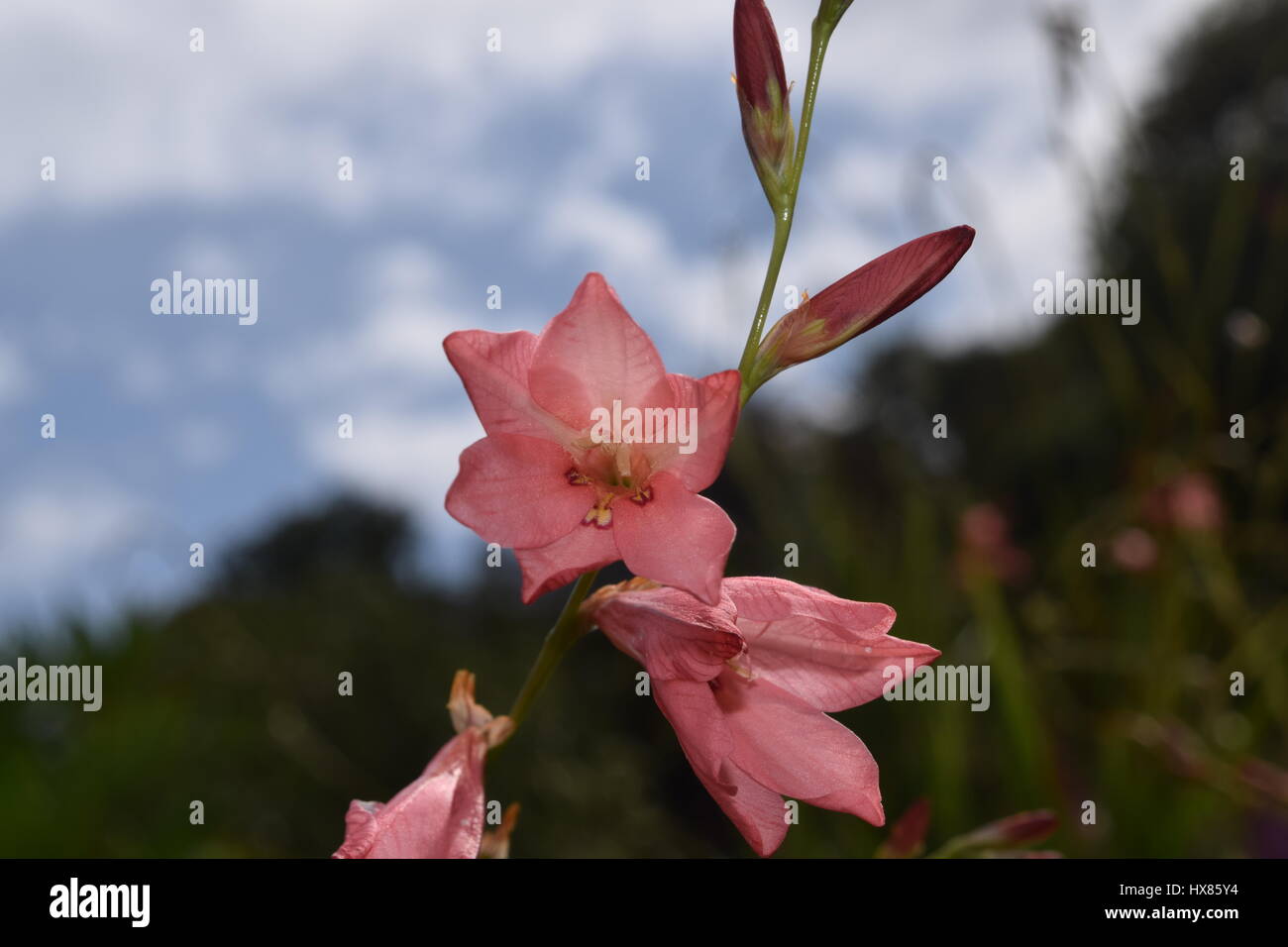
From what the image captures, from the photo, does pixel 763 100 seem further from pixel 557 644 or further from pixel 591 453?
pixel 557 644

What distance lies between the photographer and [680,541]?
1.94ft

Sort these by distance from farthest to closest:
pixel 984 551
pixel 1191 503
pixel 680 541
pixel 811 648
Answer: pixel 984 551
pixel 1191 503
pixel 811 648
pixel 680 541

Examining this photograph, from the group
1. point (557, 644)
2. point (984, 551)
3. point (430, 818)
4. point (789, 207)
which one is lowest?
point (984, 551)

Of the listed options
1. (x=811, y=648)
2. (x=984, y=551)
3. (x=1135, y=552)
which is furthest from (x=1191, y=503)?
(x=811, y=648)

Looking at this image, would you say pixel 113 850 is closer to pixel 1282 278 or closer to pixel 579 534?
pixel 579 534

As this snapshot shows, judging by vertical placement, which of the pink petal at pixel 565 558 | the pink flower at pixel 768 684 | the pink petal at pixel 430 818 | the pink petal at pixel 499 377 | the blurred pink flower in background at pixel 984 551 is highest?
the pink petal at pixel 499 377

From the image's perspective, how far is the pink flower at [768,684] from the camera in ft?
2.06

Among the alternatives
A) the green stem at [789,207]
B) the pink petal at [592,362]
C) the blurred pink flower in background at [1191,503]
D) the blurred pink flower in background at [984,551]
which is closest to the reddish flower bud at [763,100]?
the green stem at [789,207]

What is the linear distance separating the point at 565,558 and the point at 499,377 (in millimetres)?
121

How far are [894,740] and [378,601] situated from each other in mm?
2389

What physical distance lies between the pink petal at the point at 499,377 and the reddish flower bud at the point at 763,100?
0.68 ft

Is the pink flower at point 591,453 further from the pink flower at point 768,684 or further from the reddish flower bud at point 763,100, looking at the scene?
the reddish flower bud at point 763,100
